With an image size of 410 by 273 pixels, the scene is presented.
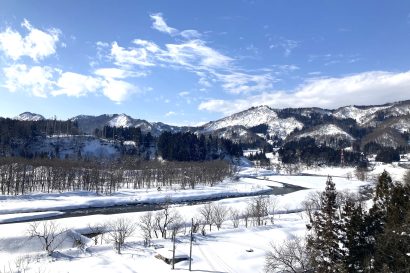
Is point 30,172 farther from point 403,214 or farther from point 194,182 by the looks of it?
point 403,214

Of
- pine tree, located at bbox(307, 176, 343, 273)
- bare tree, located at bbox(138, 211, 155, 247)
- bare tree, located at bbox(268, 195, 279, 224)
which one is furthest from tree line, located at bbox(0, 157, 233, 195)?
pine tree, located at bbox(307, 176, 343, 273)

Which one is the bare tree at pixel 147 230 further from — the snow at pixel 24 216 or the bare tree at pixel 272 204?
the bare tree at pixel 272 204

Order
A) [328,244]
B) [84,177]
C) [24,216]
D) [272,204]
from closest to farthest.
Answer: [328,244], [24,216], [272,204], [84,177]

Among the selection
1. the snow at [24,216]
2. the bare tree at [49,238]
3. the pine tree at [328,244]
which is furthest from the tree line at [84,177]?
the pine tree at [328,244]

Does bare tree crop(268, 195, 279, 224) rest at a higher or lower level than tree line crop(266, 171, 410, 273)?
lower

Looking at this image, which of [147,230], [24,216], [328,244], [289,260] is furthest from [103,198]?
[328,244]

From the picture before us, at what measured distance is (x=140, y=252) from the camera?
53.2 metres

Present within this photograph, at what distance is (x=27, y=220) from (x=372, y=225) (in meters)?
72.0

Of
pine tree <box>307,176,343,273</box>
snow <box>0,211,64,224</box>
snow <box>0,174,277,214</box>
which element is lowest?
snow <box>0,211,64,224</box>

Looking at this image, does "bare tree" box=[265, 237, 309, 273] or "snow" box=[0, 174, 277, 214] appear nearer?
"bare tree" box=[265, 237, 309, 273]

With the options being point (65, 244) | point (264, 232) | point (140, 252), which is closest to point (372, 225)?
point (140, 252)

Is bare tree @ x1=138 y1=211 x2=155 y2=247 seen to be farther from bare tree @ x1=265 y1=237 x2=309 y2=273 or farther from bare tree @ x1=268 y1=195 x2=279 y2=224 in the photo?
bare tree @ x1=268 y1=195 x2=279 y2=224

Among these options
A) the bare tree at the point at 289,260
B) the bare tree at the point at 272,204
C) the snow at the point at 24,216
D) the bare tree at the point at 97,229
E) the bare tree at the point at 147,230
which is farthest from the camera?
the bare tree at the point at 272,204

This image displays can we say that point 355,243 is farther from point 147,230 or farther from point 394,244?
point 147,230
